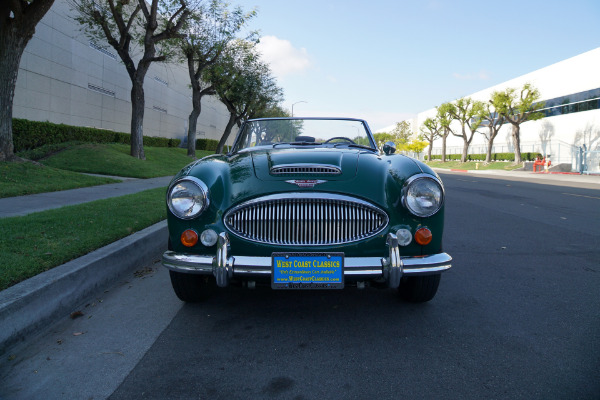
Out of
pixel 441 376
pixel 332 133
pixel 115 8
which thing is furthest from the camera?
pixel 115 8

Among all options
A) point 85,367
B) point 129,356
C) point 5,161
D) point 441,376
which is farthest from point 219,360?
point 5,161

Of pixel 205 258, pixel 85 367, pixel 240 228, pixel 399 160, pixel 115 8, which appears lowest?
pixel 85 367

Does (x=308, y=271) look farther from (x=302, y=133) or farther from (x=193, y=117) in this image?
(x=193, y=117)

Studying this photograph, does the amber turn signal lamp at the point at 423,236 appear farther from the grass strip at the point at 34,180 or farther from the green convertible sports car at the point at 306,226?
the grass strip at the point at 34,180

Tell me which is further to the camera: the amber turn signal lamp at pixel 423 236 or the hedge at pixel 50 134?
the hedge at pixel 50 134

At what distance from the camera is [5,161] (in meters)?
9.34

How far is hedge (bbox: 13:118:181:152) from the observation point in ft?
46.5

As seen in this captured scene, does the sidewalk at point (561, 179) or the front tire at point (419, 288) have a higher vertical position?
the sidewalk at point (561, 179)

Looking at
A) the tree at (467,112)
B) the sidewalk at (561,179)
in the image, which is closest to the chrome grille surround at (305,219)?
the sidewalk at (561,179)

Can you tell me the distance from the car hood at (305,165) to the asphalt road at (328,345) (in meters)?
0.96

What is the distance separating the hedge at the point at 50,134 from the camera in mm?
14188

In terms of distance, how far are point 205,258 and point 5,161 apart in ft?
29.6

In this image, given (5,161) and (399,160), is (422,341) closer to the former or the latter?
(399,160)

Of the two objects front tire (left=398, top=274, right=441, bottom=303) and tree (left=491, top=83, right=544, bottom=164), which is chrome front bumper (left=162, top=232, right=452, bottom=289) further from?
tree (left=491, top=83, right=544, bottom=164)
